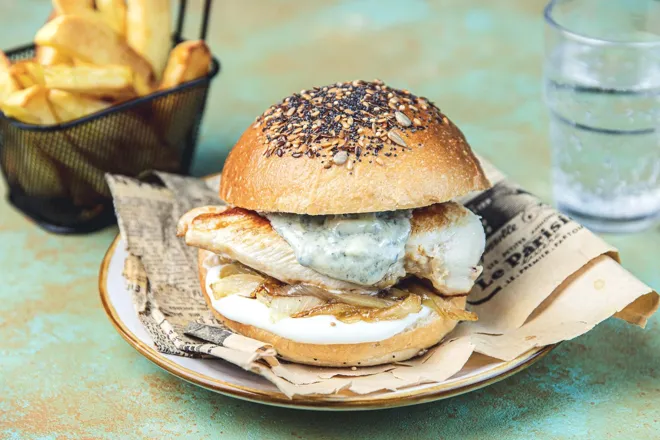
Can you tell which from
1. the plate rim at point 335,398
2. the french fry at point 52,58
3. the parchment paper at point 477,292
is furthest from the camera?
the french fry at point 52,58

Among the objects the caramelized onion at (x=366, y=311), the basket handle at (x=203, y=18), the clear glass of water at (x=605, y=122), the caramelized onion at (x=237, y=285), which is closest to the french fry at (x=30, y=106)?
the basket handle at (x=203, y=18)

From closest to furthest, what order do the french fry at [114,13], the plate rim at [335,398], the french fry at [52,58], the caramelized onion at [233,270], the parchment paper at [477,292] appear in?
the plate rim at [335,398] → the parchment paper at [477,292] → the caramelized onion at [233,270] → the french fry at [52,58] → the french fry at [114,13]

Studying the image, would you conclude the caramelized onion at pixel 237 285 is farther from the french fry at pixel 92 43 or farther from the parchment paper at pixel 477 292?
the french fry at pixel 92 43

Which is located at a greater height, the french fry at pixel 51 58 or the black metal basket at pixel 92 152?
the french fry at pixel 51 58

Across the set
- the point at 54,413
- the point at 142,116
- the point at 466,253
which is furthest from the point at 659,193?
the point at 54,413

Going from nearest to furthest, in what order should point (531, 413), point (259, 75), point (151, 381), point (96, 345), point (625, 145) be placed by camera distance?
point (531, 413), point (151, 381), point (96, 345), point (625, 145), point (259, 75)

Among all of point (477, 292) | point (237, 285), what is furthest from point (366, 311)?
point (477, 292)

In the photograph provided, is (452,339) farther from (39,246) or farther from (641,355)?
(39,246)
